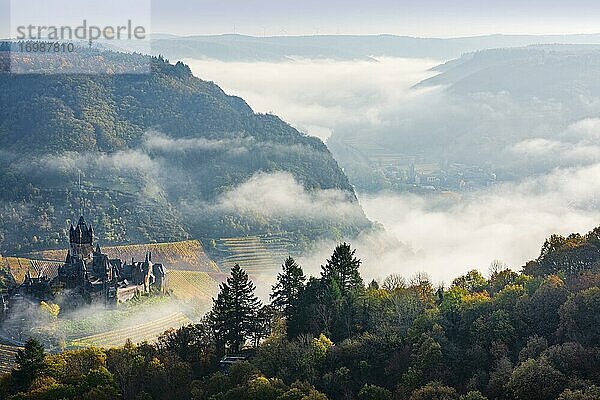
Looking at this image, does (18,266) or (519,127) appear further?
(519,127)

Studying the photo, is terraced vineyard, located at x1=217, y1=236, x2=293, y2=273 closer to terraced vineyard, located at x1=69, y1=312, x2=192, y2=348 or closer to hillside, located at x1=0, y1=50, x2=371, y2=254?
hillside, located at x1=0, y1=50, x2=371, y2=254

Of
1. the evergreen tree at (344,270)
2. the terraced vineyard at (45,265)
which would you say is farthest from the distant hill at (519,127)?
the evergreen tree at (344,270)

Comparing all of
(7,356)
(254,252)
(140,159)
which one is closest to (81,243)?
(7,356)

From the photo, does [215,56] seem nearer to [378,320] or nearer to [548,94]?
[548,94]

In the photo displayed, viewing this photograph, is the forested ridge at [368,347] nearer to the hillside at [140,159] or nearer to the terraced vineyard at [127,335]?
the terraced vineyard at [127,335]

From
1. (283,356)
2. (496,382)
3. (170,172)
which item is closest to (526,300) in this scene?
(496,382)

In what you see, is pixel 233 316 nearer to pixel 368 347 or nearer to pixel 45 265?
pixel 368 347

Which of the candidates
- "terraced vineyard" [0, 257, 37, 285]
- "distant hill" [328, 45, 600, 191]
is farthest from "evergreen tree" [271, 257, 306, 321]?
"distant hill" [328, 45, 600, 191]
